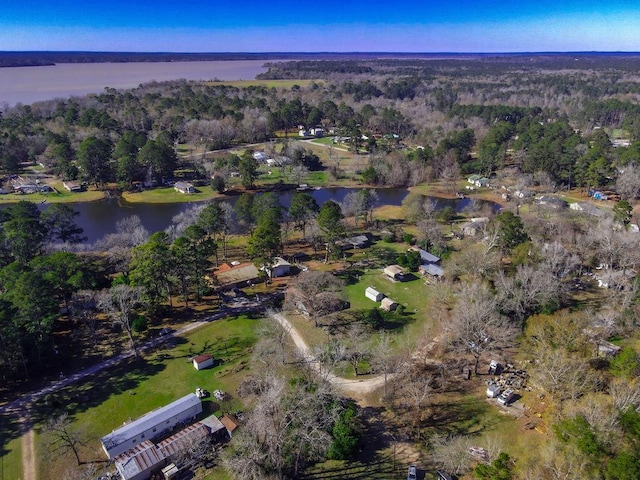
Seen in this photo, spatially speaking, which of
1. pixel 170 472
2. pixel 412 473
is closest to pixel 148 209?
pixel 170 472

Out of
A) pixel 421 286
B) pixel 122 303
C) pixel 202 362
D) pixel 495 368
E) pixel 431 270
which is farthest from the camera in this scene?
pixel 431 270

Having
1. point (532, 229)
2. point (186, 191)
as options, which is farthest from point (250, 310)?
point (186, 191)

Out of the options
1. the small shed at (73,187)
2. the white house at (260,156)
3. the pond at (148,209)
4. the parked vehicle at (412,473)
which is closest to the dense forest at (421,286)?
the small shed at (73,187)

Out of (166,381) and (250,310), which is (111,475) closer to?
(166,381)

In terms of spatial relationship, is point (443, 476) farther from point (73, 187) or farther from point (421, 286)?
point (73, 187)

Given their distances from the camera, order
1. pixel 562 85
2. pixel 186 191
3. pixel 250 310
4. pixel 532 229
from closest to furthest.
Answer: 1. pixel 250 310
2. pixel 532 229
3. pixel 186 191
4. pixel 562 85

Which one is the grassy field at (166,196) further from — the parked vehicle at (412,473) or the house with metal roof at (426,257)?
the parked vehicle at (412,473)
